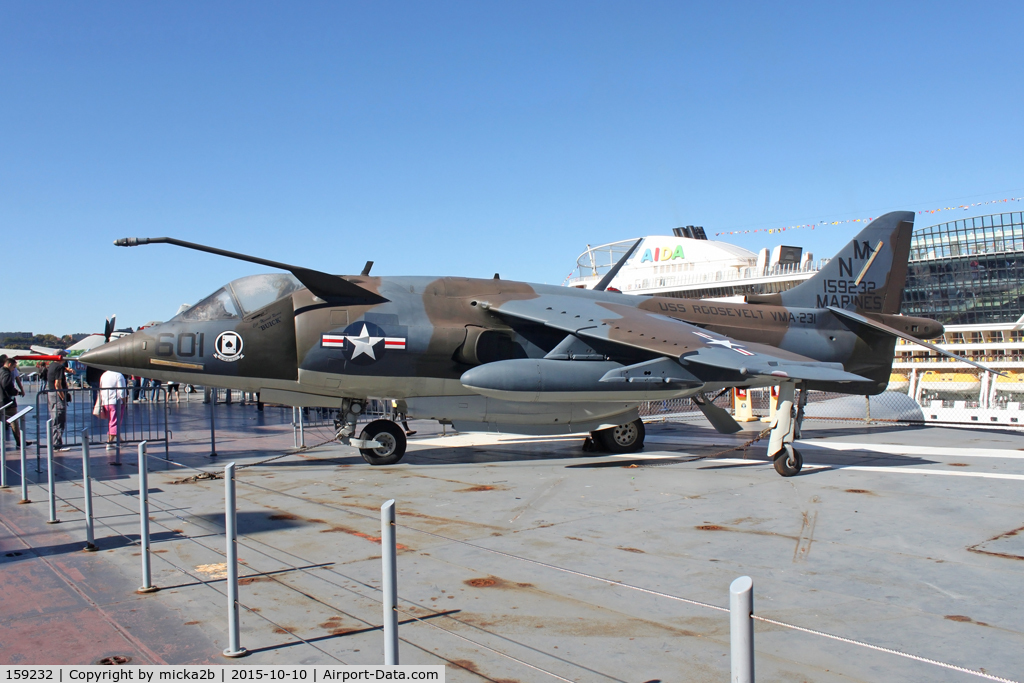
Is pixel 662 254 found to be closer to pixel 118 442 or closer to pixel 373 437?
pixel 373 437

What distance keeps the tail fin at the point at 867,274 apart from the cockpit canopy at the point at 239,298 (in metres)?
10.6

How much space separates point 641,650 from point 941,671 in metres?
1.64

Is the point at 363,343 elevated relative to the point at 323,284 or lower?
lower

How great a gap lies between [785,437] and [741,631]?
9156 millimetres

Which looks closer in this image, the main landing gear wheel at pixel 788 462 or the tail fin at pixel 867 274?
the main landing gear wheel at pixel 788 462

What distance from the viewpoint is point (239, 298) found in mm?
11508

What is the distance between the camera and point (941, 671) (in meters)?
3.79

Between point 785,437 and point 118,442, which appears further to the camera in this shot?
point 118,442

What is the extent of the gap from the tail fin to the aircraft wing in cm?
285

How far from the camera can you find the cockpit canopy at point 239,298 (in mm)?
11391

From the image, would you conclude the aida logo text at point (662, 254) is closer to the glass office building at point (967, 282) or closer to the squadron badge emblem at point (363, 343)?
the glass office building at point (967, 282)

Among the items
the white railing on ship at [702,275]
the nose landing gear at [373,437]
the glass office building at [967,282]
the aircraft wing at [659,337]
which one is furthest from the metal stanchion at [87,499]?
the glass office building at [967,282]

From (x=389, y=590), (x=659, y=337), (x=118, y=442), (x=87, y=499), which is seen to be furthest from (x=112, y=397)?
(x=389, y=590)

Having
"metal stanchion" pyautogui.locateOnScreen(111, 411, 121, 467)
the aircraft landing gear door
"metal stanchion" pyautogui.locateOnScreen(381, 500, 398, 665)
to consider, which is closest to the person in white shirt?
"metal stanchion" pyautogui.locateOnScreen(111, 411, 121, 467)
